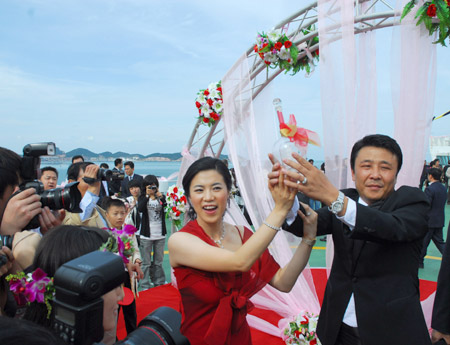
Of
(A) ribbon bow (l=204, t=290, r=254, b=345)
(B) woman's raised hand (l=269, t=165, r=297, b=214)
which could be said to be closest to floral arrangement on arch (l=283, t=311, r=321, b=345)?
(A) ribbon bow (l=204, t=290, r=254, b=345)

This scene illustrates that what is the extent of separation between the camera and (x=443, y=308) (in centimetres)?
184

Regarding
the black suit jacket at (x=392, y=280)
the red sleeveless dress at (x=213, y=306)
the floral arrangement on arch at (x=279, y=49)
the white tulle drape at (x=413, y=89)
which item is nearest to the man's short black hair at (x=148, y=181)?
the floral arrangement on arch at (x=279, y=49)

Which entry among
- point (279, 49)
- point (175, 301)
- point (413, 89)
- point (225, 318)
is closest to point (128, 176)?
point (175, 301)

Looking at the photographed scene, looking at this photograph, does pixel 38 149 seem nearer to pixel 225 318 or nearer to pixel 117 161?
pixel 225 318

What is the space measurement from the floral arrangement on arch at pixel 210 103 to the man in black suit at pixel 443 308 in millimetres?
3143

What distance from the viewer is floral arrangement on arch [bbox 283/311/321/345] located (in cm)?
315

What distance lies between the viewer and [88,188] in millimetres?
3354

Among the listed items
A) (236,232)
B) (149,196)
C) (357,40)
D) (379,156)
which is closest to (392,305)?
(379,156)

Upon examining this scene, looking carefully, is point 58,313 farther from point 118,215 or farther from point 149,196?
point 149,196

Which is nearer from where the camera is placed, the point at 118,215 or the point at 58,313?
the point at 58,313

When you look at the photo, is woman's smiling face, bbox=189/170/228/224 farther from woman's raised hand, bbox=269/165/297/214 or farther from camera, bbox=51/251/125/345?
camera, bbox=51/251/125/345

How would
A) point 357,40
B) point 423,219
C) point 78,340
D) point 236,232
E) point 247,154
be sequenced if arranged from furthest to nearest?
1. point 247,154
2. point 357,40
3. point 236,232
4. point 423,219
5. point 78,340

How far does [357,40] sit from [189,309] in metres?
2.73

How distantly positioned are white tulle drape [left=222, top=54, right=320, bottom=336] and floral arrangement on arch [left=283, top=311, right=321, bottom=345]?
35cm
